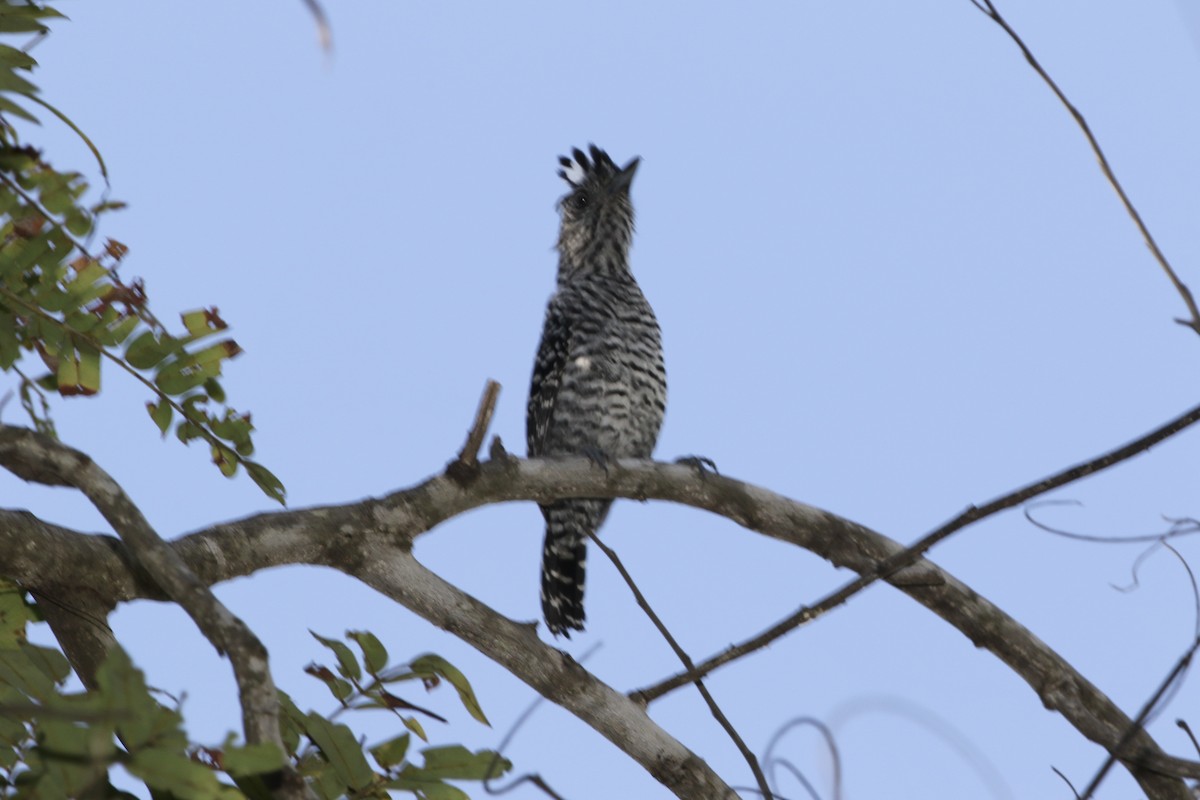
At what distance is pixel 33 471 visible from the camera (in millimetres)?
2496

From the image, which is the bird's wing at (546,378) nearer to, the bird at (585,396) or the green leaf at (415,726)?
the bird at (585,396)

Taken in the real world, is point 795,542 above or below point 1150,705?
above

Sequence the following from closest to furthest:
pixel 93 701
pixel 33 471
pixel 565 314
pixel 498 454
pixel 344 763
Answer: pixel 93 701 < pixel 344 763 < pixel 33 471 < pixel 498 454 < pixel 565 314

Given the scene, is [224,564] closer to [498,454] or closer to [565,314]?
[498,454]

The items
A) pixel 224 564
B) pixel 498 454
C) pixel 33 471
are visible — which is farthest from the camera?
pixel 498 454

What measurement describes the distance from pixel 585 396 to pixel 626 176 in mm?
1384

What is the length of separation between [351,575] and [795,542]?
3.64 ft

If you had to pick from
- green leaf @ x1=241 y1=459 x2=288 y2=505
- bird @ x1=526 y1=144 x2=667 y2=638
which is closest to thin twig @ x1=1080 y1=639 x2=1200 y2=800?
green leaf @ x1=241 y1=459 x2=288 y2=505

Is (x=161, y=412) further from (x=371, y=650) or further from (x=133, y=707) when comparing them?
(x=133, y=707)

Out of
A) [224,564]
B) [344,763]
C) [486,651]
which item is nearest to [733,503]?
[486,651]

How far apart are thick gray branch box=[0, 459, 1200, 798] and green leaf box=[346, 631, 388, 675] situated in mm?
483

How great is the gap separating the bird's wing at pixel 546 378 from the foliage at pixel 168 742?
2725 mm

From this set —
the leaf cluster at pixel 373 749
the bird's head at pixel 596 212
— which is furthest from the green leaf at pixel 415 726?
the bird's head at pixel 596 212

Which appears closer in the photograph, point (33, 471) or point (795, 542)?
point (33, 471)
